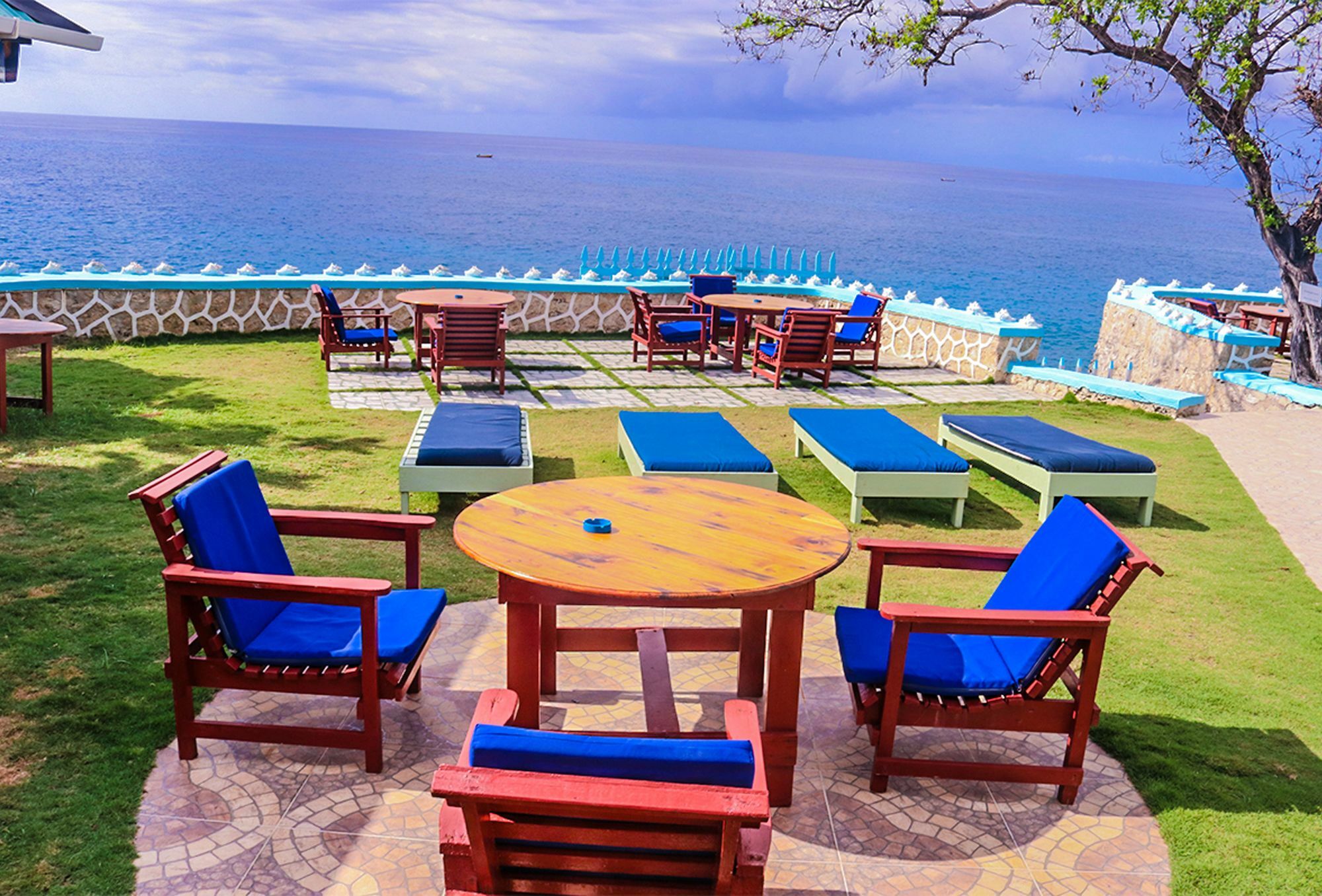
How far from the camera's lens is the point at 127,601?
4.81 metres

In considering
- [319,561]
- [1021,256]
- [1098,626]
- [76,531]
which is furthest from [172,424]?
[1021,256]

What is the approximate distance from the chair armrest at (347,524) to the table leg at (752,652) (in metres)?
1.28

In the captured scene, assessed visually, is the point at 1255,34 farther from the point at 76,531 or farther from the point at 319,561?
the point at 76,531

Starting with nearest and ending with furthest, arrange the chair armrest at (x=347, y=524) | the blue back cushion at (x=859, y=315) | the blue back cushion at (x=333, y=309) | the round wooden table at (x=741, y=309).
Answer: the chair armrest at (x=347, y=524) → the blue back cushion at (x=333, y=309) → the round wooden table at (x=741, y=309) → the blue back cushion at (x=859, y=315)

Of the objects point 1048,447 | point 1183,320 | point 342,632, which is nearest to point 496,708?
point 342,632

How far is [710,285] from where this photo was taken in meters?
13.5

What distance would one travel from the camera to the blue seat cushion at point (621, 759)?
6.53 feet

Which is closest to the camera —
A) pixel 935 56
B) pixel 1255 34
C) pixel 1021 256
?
pixel 1255 34

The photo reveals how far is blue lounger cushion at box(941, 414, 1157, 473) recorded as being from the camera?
6793mm

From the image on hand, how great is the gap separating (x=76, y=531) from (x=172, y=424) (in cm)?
268

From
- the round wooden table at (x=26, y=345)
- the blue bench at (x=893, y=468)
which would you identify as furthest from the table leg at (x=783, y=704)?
the round wooden table at (x=26, y=345)

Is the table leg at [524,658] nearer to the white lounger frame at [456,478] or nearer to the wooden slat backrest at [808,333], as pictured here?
the white lounger frame at [456,478]

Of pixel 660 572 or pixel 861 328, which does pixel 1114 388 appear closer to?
pixel 861 328

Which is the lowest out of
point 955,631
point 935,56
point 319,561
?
point 319,561
